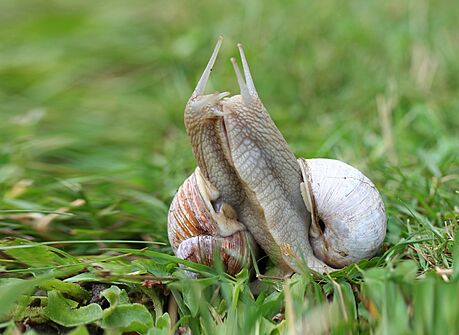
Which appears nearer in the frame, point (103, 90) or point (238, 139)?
point (238, 139)

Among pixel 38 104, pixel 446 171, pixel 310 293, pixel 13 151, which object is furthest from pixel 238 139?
pixel 38 104

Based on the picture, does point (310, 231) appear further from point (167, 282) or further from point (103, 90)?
point (103, 90)

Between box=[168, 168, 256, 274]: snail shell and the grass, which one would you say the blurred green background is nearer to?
the grass

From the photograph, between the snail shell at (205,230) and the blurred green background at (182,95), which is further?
the blurred green background at (182,95)

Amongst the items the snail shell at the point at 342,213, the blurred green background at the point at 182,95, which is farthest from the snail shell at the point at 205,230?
the blurred green background at the point at 182,95

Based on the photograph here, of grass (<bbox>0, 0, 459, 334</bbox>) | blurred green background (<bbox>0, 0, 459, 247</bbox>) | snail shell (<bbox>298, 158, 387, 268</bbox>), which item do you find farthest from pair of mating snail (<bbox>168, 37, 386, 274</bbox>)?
blurred green background (<bbox>0, 0, 459, 247</bbox>)

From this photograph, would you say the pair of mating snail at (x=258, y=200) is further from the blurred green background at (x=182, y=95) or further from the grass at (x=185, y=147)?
the blurred green background at (x=182, y=95)
